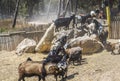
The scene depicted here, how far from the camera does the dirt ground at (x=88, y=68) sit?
38.6 ft

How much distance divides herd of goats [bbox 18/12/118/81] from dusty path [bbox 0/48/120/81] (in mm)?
529

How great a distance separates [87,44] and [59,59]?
13.3 ft

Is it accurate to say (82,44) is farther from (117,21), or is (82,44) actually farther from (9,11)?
(9,11)

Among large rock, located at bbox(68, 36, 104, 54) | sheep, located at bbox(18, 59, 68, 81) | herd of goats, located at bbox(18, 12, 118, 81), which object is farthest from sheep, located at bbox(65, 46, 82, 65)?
sheep, located at bbox(18, 59, 68, 81)

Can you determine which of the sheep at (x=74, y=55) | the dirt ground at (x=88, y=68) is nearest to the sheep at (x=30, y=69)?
the dirt ground at (x=88, y=68)

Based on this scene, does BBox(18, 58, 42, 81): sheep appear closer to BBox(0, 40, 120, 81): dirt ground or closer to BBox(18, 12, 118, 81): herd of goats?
BBox(18, 12, 118, 81): herd of goats

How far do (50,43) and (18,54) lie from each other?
1.76m

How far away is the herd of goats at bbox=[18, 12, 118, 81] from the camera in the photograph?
11500mm

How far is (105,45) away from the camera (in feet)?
53.6

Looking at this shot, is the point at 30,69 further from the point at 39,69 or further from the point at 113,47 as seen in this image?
the point at 113,47

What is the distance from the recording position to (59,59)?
12281 mm

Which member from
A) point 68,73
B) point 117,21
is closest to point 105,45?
point 117,21

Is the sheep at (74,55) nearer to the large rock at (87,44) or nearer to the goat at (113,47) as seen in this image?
the large rock at (87,44)

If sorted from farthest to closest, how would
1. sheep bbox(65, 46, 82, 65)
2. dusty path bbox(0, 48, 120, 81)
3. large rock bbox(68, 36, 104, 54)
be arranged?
1. large rock bbox(68, 36, 104, 54)
2. sheep bbox(65, 46, 82, 65)
3. dusty path bbox(0, 48, 120, 81)
